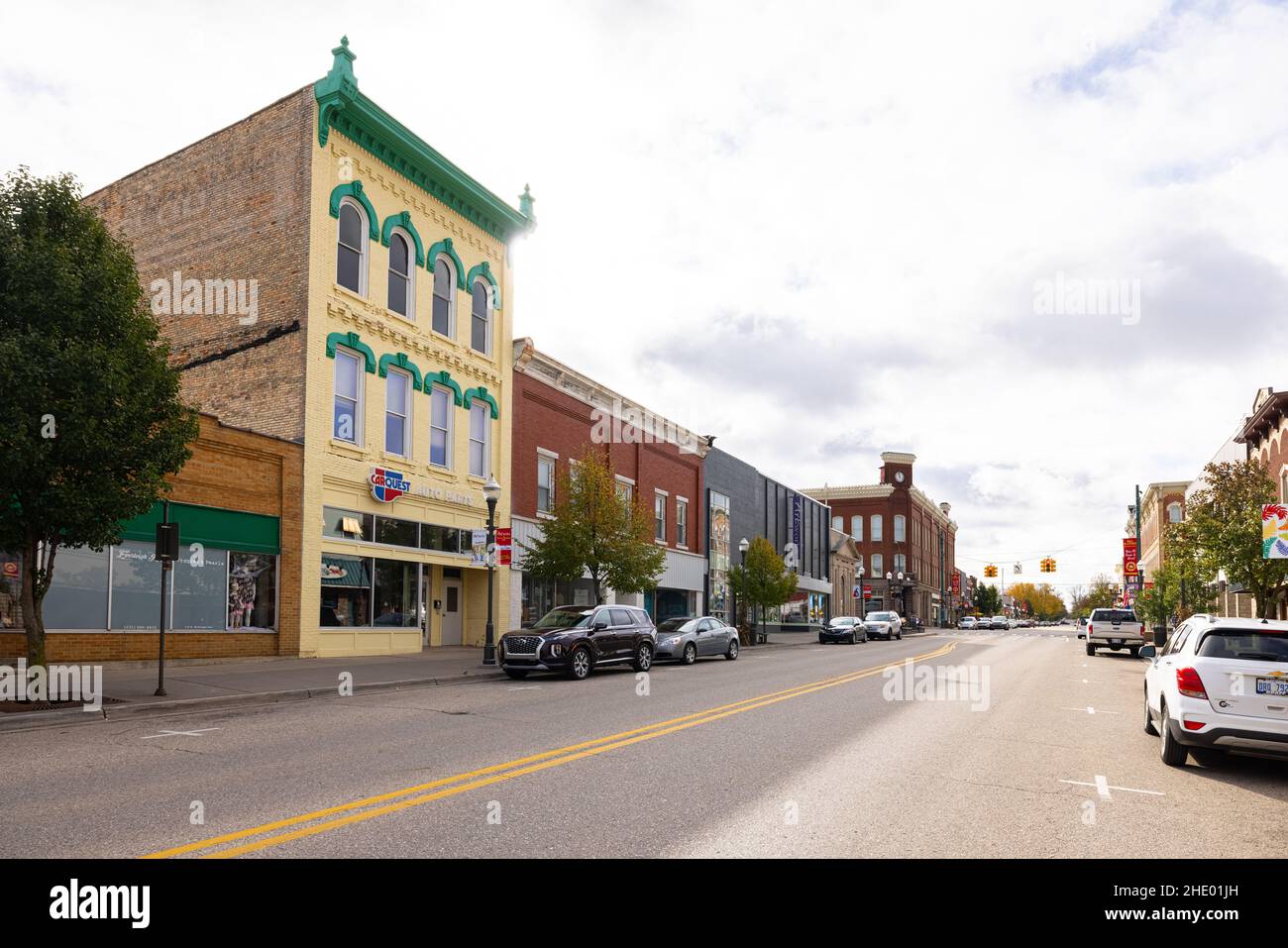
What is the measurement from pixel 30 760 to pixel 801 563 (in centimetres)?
5577

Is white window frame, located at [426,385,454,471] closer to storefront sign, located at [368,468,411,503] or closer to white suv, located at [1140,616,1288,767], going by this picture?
storefront sign, located at [368,468,411,503]

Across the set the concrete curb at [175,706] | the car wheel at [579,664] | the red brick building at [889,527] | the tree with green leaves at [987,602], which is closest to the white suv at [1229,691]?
the car wheel at [579,664]

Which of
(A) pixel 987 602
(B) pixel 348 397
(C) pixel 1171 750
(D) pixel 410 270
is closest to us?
(C) pixel 1171 750

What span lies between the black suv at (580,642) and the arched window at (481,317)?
10.5 meters

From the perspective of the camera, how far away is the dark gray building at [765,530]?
47.6m

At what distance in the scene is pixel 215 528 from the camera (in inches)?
796

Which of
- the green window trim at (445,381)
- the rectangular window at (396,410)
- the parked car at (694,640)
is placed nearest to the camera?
the rectangular window at (396,410)

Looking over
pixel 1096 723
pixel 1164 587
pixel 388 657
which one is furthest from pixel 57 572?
pixel 1164 587

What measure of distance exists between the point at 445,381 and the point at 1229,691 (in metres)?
21.9

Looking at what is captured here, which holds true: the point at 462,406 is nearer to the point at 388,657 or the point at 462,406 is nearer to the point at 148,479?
the point at 388,657

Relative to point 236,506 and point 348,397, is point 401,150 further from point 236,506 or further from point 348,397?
point 236,506

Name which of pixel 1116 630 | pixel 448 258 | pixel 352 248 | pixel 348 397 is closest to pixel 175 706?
pixel 348 397

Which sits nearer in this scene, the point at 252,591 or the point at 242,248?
the point at 252,591

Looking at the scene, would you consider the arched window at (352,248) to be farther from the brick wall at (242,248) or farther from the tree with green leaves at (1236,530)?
the tree with green leaves at (1236,530)
